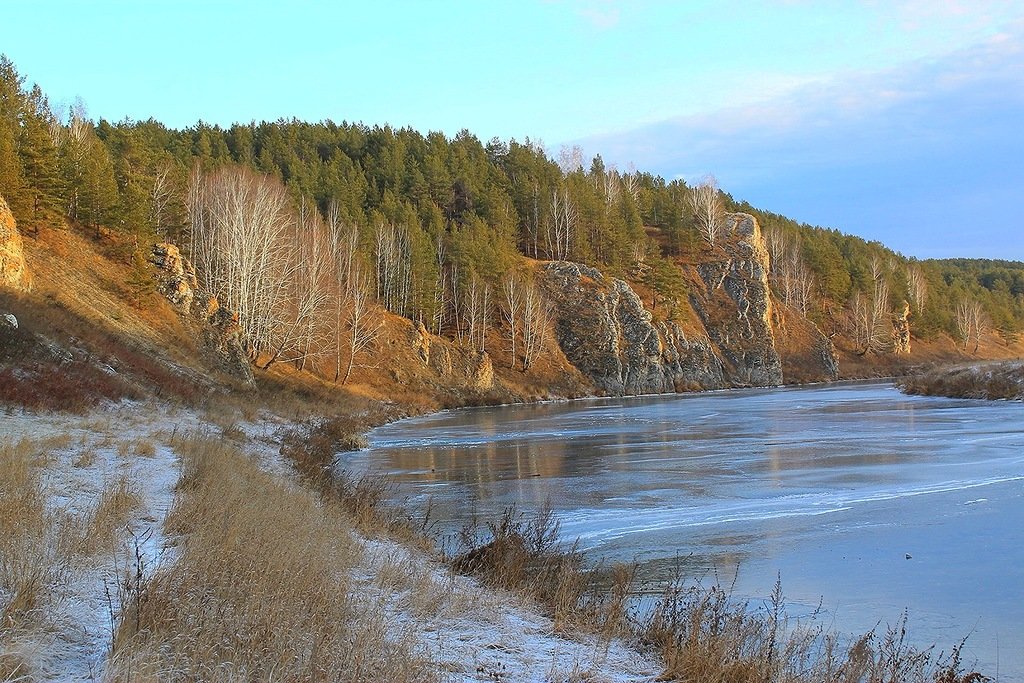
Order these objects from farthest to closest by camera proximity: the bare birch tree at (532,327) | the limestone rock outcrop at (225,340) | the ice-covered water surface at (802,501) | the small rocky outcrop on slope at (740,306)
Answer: the small rocky outcrop on slope at (740,306), the bare birch tree at (532,327), the limestone rock outcrop at (225,340), the ice-covered water surface at (802,501)

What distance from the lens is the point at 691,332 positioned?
90.5 metres

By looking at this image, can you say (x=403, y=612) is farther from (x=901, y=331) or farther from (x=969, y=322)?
(x=969, y=322)

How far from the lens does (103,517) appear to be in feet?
27.3

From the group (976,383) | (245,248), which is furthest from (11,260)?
(976,383)

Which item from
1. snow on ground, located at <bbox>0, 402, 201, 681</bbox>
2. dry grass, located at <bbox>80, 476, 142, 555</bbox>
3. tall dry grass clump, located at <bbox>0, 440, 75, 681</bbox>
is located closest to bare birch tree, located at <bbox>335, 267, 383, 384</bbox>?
snow on ground, located at <bbox>0, 402, 201, 681</bbox>

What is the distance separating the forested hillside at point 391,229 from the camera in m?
47.6

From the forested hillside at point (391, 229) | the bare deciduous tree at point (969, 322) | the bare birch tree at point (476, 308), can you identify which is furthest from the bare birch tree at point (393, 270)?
the bare deciduous tree at point (969, 322)

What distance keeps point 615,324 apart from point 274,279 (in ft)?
130

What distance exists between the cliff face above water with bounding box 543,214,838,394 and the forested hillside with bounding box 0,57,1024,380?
10.7ft

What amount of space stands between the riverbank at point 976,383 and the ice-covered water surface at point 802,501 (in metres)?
11.9

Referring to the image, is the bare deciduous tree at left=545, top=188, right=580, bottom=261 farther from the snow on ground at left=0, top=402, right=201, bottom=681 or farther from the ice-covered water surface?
the snow on ground at left=0, top=402, right=201, bottom=681

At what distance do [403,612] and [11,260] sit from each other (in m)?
30.3

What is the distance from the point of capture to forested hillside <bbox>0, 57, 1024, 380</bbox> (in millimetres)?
47562

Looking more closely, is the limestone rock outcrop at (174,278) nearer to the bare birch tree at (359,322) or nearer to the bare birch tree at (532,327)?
the bare birch tree at (359,322)
